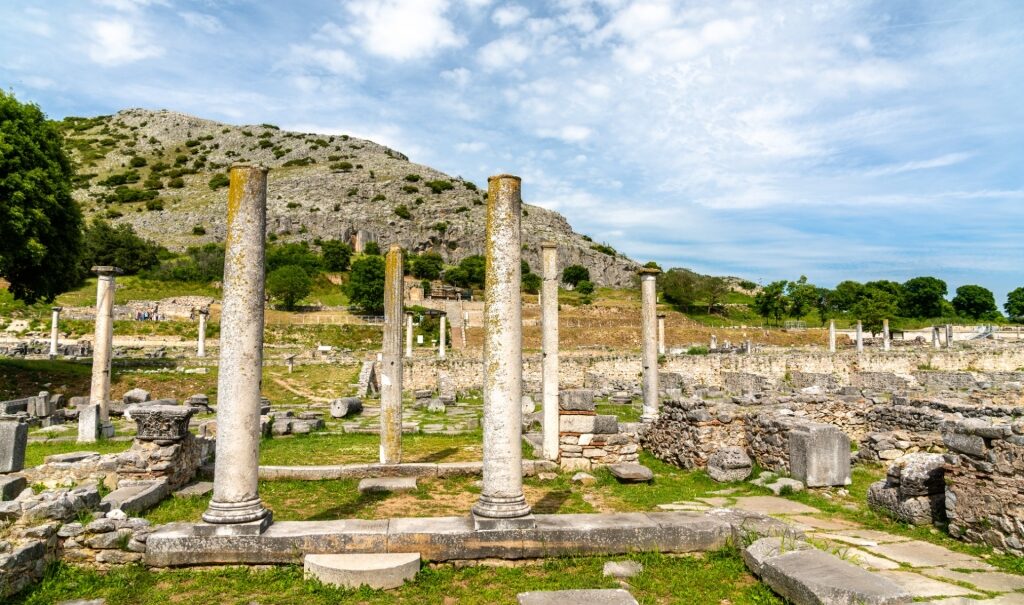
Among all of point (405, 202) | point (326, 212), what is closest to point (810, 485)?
point (326, 212)

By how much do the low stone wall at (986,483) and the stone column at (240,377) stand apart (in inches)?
328

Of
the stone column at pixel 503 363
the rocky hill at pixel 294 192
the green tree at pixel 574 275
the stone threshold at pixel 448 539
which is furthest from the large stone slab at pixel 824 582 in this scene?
the green tree at pixel 574 275

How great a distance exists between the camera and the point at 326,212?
114750 mm

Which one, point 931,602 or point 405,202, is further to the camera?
point 405,202

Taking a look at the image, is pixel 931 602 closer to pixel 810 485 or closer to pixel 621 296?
pixel 810 485

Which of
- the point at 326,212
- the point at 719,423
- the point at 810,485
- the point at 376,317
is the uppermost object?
the point at 326,212

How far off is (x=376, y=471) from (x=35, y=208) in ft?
70.1

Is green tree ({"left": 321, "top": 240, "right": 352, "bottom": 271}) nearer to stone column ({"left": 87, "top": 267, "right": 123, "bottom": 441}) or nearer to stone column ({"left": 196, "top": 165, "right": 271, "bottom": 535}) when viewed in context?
stone column ({"left": 87, "top": 267, "right": 123, "bottom": 441})

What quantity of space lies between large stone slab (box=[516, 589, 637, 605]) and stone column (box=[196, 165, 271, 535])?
3.22 m

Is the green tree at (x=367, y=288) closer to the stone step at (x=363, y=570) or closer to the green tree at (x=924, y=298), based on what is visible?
the stone step at (x=363, y=570)

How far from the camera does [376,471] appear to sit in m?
11.0

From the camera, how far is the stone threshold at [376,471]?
10.6 m

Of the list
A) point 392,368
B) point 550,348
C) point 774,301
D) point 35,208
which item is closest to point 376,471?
point 392,368

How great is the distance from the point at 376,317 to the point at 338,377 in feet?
95.7
